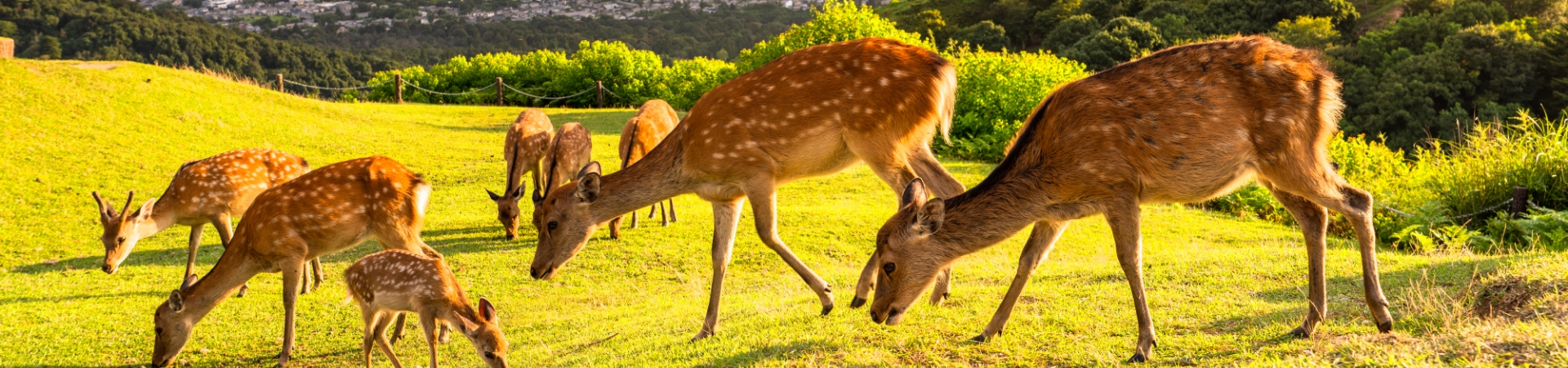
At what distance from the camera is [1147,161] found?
5000mm

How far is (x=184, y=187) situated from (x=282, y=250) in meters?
2.79

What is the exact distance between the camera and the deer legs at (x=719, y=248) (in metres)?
6.56

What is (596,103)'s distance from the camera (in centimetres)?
3322

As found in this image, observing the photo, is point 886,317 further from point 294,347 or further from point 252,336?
point 252,336

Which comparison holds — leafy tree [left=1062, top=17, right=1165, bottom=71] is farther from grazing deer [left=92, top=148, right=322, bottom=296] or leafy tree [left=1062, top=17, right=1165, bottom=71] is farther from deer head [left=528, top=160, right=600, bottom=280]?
deer head [left=528, top=160, right=600, bottom=280]

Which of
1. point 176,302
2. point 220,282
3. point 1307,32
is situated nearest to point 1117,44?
point 1307,32

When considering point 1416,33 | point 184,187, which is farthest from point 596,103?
point 1416,33

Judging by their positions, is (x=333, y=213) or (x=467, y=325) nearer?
(x=467, y=325)

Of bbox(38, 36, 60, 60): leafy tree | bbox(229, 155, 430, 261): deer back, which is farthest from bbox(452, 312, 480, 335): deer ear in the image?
bbox(38, 36, 60, 60): leafy tree

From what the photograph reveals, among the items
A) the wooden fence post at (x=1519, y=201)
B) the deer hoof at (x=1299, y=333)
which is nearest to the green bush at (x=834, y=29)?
the wooden fence post at (x=1519, y=201)

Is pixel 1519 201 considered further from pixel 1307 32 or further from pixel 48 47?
pixel 48 47

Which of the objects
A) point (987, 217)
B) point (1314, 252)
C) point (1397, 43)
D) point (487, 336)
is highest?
point (987, 217)

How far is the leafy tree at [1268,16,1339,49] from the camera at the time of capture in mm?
43625

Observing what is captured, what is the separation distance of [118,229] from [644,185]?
18.2 ft
